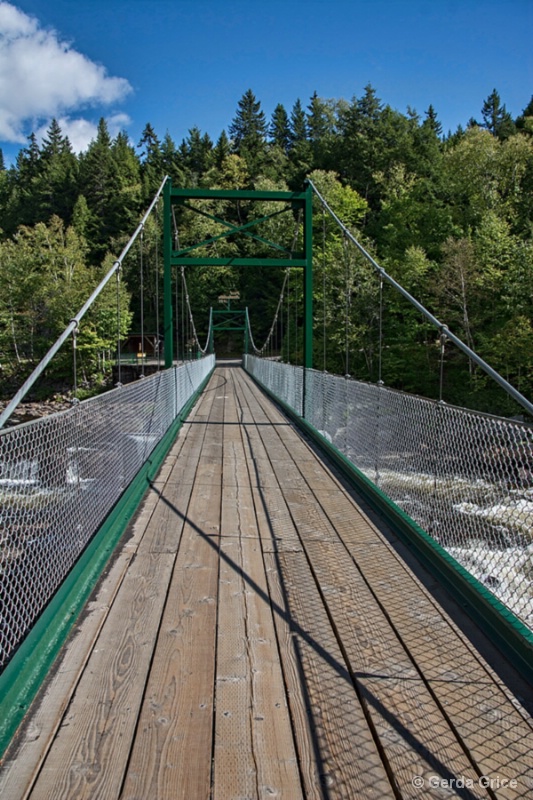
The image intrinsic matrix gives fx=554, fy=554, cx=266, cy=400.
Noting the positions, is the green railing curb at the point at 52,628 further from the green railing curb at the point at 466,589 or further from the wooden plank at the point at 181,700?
the green railing curb at the point at 466,589

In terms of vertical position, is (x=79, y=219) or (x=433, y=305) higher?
(x=79, y=219)

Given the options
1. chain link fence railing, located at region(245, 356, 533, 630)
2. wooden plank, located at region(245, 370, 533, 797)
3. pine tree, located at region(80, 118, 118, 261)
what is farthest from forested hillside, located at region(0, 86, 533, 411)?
wooden plank, located at region(245, 370, 533, 797)

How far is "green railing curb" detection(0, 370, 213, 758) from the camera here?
129 centimetres

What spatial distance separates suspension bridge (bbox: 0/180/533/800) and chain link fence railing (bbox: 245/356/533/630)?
0.06ft

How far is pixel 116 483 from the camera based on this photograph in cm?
285

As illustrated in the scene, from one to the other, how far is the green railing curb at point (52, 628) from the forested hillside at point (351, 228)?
511 centimetres

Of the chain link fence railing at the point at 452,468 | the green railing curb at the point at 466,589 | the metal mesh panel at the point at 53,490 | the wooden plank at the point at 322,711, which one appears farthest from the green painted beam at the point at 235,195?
the wooden plank at the point at 322,711

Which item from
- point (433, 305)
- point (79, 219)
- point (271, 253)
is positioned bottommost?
point (433, 305)

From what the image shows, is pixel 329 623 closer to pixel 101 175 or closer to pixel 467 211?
pixel 467 211

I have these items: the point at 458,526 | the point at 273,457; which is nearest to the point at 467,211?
the point at 273,457

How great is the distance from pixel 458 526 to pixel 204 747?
1.66 m

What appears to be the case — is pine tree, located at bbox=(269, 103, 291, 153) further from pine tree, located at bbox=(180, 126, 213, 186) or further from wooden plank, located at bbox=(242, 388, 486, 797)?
wooden plank, located at bbox=(242, 388, 486, 797)

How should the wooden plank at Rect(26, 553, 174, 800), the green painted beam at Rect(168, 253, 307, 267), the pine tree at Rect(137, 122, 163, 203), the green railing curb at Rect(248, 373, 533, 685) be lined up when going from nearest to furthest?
the wooden plank at Rect(26, 553, 174, 800) → the green railing curb at Rect(248, 373, 533, 685) → the green painted beam at Rect(168, 253, 307, 267) → the pine tree at Rect(137, 122, 163, 203)

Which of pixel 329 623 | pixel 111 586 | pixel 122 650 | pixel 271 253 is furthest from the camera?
pixel 271 253
